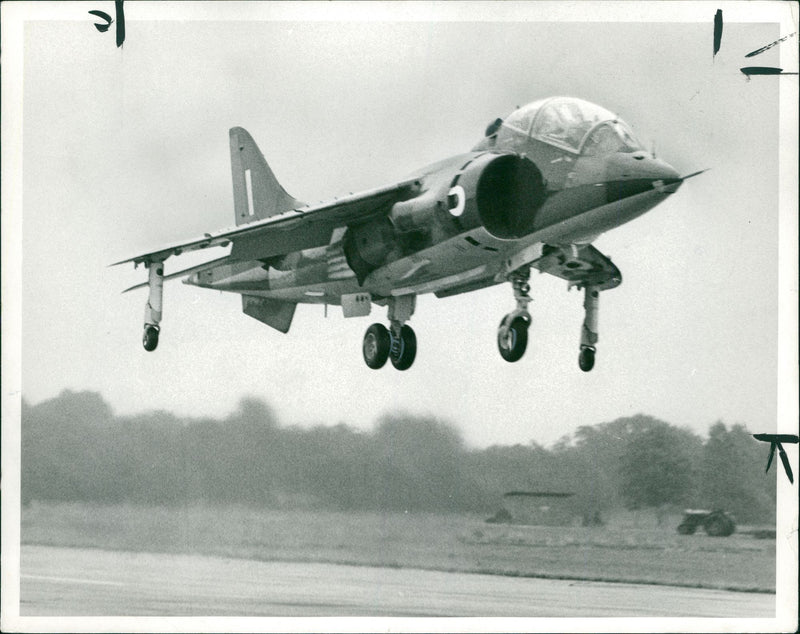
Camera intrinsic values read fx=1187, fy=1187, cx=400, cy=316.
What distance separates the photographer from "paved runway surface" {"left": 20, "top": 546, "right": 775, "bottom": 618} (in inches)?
565

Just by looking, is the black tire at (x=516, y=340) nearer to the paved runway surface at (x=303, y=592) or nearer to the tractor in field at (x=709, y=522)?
the paved runway surface at (x=303, y=592)

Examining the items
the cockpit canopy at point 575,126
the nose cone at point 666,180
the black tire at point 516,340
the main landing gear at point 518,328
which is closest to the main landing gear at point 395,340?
the main landing gear at point 518,328

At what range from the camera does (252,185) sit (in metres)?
17.1

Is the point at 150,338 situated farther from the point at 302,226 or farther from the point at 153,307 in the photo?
the point at 302,226

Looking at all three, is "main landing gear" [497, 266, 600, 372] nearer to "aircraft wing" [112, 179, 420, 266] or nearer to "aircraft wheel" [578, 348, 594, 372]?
"aircraft wheel" [578, 348, 594, 372]

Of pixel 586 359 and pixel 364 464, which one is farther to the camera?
pixel 364 464

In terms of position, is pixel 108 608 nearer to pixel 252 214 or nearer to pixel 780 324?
pixel 252 214

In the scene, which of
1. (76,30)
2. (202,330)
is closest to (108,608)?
A: (202,330)

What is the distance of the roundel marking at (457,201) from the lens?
13.2 meters

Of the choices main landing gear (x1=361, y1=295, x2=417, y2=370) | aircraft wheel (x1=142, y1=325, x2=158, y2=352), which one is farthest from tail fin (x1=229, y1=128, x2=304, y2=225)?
aircraft wheel (x1=142, y1=325, x2=158, y2=352)

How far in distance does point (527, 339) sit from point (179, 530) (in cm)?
550

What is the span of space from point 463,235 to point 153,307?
3.80m

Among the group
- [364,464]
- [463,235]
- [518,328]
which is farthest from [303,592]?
[463,235]

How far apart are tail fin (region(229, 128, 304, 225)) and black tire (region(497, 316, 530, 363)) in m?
4.64
